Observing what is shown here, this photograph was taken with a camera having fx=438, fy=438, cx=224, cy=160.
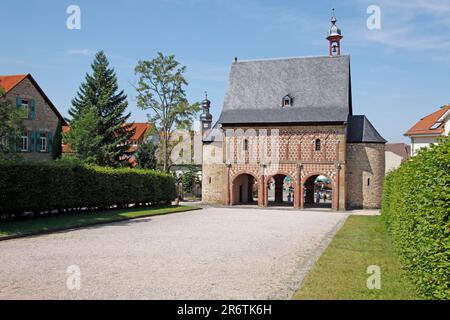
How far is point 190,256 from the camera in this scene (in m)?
12.0

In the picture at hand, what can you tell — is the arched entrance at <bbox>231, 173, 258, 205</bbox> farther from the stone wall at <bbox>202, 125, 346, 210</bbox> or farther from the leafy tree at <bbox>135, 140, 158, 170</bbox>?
the leafy tree at <bbox>135, 140, 158, 170</bbox>

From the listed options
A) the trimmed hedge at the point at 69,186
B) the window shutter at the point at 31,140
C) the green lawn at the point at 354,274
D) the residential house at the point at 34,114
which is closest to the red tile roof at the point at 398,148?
the trimmed hedge at the point at 69,186

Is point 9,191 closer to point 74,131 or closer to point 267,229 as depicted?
point 267,229

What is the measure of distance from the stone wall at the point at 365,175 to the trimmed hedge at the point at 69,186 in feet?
51.6

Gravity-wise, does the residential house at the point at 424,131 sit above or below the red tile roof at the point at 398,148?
below

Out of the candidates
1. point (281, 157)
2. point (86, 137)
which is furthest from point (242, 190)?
point (86, 137)

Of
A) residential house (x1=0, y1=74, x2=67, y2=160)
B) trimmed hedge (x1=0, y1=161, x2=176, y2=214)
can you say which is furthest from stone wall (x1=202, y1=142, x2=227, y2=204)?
residential house (x1=0, y1=74, x2=67, y2=160)

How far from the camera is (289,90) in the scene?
38.3 meters

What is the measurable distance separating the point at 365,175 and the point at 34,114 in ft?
92.4

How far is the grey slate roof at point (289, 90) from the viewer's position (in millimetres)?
36281

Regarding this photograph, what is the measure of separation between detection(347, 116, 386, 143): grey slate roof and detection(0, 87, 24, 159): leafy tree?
82.6 feet

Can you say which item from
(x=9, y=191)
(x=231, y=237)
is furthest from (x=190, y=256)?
(x=9, y=191)

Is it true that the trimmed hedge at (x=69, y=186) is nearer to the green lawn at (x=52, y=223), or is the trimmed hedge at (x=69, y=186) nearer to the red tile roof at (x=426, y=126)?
the green lawn at (x=52, y=223)
